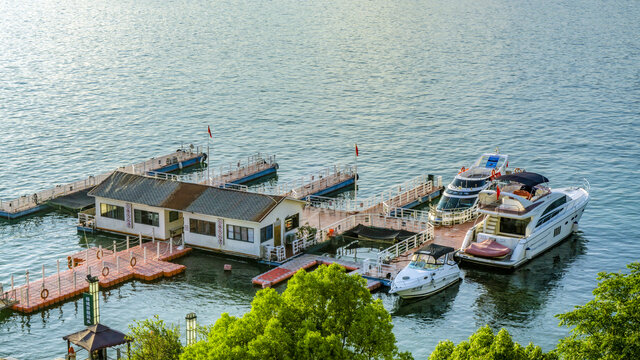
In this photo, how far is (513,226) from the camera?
66.4m

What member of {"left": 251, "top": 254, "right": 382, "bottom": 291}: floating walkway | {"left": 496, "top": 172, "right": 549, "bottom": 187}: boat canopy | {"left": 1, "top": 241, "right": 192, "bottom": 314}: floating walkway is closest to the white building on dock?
{"left": 1, "top": 241, "right": 192, "bottom": 314}: floating walkway

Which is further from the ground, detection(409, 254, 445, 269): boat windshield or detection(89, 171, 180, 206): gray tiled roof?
detection(89, 171, 180, 206): gray tiled roof

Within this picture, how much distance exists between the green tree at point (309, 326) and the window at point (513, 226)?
32.5m

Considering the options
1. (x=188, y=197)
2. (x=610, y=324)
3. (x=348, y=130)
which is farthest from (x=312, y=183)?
(x=610, y=324)

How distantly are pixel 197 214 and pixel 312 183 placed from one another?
20206 mm

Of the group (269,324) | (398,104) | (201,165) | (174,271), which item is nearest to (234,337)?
(269,324)

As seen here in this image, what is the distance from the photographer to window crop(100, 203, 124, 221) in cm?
7150

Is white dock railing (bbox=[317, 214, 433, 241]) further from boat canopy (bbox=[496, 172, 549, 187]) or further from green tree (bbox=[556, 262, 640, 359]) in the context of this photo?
green tree (bbox=[556, 262, 640, 359])

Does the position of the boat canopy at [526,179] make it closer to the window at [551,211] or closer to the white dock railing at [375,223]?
the window at [551,211]

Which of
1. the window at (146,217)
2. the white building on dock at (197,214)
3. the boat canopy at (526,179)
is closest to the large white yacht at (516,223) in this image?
the boat canopy at (526,179)

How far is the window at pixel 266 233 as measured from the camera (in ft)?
215

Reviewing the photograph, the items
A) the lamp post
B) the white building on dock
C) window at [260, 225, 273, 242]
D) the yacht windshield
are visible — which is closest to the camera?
the lamp post

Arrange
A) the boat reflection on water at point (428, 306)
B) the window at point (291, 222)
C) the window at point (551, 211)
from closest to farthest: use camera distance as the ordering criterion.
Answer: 1. the boat reflection on water at point (428, 306)
2. the window at point (551, 211)
3. the window at point (291, 222)

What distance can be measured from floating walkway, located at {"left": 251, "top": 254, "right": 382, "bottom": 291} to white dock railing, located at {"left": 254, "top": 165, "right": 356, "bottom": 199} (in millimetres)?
14517
